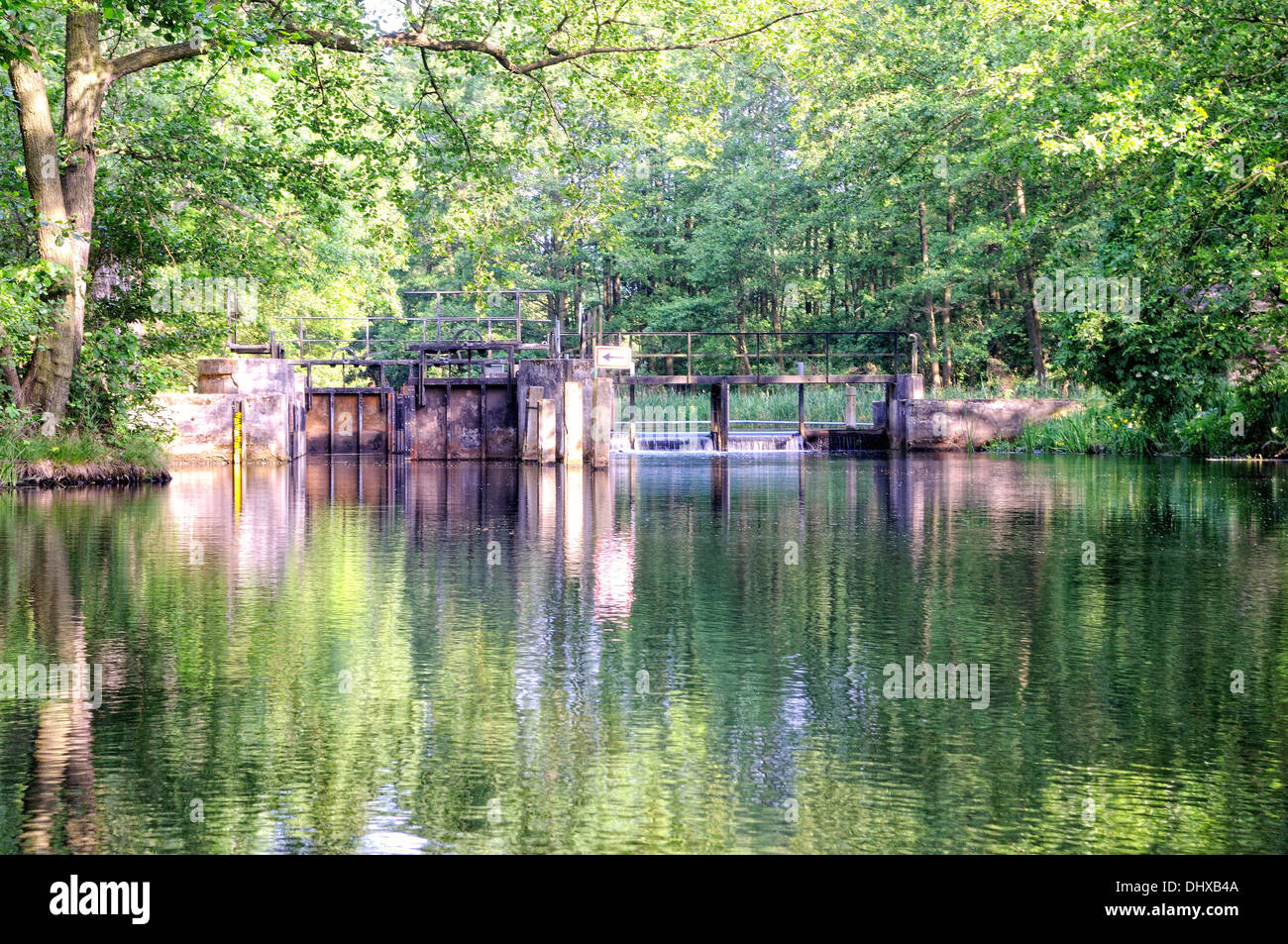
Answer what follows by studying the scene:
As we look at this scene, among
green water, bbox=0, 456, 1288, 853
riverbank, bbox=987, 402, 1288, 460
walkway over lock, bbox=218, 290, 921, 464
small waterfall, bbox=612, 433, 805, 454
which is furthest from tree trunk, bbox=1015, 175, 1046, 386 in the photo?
green water, bbox=0, 456, 1288, 853

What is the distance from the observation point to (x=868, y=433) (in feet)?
142

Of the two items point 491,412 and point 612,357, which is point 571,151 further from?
point 491,412

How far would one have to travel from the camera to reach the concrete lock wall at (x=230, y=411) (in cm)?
3472

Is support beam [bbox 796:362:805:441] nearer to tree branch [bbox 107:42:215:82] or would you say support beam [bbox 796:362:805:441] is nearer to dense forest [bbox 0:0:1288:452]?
dense forest [bbox 0:0:1288:452]

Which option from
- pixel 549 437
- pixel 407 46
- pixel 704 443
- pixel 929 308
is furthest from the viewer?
pixel 929 308

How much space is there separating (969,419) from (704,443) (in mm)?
9532

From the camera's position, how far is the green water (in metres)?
5.01

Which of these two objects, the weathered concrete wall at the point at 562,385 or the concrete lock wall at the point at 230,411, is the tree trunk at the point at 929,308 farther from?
the concrete lock wall at the point at 230,411

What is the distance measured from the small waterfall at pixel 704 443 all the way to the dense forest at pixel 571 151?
25.2ft

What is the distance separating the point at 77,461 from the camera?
2381 centimetres

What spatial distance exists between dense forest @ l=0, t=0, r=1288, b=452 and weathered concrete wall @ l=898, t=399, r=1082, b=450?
308cm

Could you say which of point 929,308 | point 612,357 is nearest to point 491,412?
point 612,357

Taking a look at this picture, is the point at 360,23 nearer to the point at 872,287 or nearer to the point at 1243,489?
the point at 1243,489

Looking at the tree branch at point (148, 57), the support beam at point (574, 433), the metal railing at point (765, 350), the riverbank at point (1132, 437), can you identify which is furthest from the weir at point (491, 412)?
the tree branch at point (148, 57)
